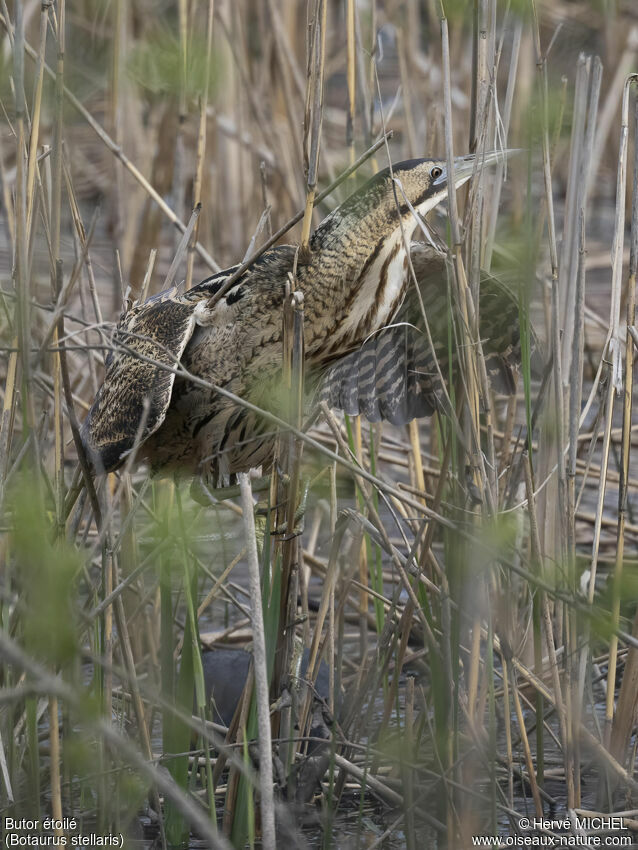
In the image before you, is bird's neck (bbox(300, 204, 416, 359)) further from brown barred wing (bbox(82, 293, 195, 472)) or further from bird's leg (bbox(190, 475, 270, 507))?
bird's leg (bbox(190, 475, 270, 507))

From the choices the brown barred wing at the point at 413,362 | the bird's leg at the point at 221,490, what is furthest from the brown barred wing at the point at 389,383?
the bird's leg at the point at 221,490

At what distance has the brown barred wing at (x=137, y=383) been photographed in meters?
2.06

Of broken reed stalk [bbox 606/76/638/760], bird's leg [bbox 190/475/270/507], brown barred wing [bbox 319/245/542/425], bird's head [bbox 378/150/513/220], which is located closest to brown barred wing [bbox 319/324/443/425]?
brown barred wing [bbox 319/245/542/425]

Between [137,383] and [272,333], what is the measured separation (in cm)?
30

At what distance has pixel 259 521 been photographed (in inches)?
92.6

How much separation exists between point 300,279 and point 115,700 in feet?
2.88

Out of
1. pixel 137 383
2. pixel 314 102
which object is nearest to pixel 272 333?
pixel 137 383

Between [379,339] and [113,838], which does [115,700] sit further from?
[379,339]

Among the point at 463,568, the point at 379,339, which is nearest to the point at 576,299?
the point at 463,568

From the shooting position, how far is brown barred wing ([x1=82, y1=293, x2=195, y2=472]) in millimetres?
2062

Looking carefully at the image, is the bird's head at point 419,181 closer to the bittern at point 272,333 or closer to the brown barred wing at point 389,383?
the bittern at point 272,333

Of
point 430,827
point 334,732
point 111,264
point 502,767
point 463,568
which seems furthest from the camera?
point 111,264

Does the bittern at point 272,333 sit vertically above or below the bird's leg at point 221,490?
above

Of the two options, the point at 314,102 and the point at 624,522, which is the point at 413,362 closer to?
the point at 624,522
